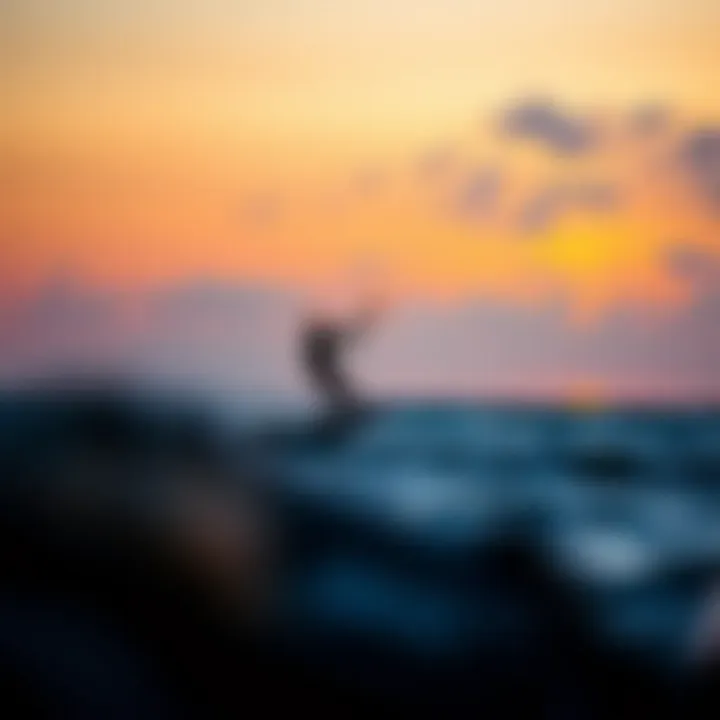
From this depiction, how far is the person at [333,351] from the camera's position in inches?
55.8

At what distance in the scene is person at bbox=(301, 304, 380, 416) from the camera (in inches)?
55.8

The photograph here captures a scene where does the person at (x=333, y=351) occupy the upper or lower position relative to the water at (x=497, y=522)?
upper

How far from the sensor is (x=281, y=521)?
4.60 feet

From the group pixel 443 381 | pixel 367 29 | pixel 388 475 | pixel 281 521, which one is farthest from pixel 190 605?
pixel 367 29

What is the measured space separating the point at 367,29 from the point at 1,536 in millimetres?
706

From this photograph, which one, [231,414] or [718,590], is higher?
[231,414]

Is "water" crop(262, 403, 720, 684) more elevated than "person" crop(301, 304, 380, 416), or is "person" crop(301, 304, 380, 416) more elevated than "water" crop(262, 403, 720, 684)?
"person" crop(301, 304, 380, 416)

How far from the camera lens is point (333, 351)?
4.65ft

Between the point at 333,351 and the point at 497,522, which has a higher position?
the point at 333,351

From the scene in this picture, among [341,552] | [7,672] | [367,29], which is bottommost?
[7,672]

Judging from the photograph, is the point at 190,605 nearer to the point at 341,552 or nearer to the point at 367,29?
the point at 341,552

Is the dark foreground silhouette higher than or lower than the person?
lower

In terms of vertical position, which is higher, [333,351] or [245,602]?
[333,351]

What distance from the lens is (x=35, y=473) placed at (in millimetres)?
1396
